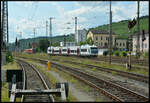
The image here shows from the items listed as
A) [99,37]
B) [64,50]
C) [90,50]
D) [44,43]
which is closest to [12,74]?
[90,50]

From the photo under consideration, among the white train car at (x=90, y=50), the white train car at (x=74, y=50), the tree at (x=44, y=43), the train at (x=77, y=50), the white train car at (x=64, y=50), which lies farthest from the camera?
the tree at (x=44, y=43)

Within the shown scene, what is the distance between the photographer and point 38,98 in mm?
11312

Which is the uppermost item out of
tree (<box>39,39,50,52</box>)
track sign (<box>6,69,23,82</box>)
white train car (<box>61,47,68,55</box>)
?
tree (<box>39,39,50,52</box>)

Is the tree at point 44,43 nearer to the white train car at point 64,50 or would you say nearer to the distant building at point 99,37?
the distant building at point 99,37

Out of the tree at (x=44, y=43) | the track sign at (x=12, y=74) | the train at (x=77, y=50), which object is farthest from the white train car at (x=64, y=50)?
the track sign at (x=12, y=74)

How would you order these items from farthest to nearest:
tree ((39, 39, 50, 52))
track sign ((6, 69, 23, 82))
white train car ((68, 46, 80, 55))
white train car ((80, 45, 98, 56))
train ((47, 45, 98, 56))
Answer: tree ((39, 39, 50, 52)) < white train car ((68, 46, 80, 55)) < train ((47, 45, 98, 56)) < white train car ((80, 45, 98, 56)) < track sign ((6, 69, 23, 82))

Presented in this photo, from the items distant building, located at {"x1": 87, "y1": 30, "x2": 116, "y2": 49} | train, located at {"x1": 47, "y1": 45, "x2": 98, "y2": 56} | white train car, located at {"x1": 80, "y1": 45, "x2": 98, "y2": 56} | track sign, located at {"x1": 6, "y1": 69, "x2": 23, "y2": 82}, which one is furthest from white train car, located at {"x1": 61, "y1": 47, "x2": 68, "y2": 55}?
track sign, located at {"x1": 6, "y1": 69, "x2": 23, "y2": 82}

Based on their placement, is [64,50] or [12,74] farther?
[64,50]

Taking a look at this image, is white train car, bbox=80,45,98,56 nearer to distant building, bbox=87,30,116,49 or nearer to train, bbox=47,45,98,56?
train, bbox=47,45,98,56

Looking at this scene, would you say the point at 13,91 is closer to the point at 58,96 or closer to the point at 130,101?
the point at 58,96

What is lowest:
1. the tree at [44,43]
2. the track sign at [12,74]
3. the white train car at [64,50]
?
the track sign at [12,74]

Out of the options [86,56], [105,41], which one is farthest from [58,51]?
[105,41]

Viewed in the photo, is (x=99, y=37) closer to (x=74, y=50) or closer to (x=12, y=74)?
(x=74, y=50)

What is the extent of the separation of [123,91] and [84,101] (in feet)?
10.2
